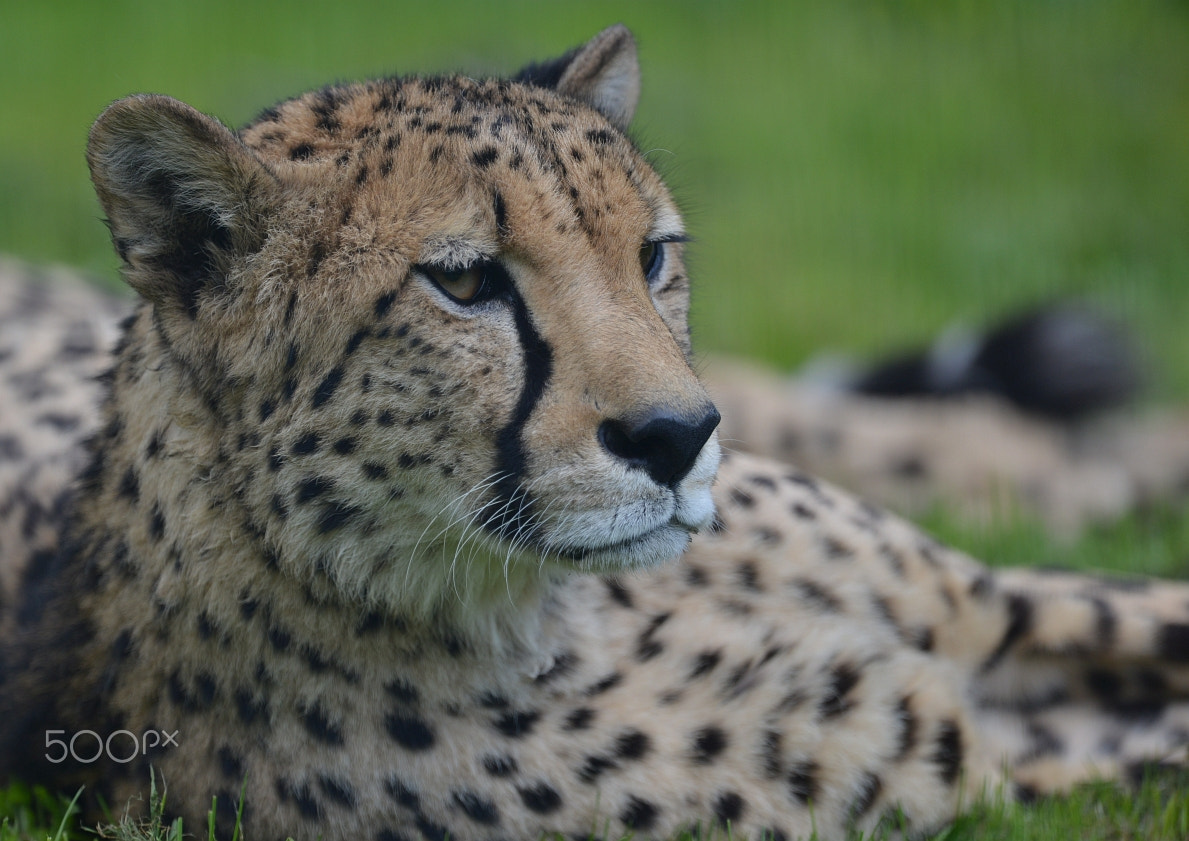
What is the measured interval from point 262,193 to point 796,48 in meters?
5.74

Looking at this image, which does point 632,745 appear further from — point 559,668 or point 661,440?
point 661,440

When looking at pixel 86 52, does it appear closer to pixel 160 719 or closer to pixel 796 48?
pixel 796 48

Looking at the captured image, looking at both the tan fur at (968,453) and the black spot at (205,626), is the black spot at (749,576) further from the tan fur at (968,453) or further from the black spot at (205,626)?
the tan fur at (968,453)

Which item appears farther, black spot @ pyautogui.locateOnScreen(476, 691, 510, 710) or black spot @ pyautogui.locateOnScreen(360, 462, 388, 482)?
black spot @ pyautogui.locateOnScreen(476, 691, 510, 710)

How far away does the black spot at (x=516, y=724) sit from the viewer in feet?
6.36

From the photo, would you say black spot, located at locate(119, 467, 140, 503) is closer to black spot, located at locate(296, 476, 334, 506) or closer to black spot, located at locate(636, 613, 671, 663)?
black spot, located at locate(296, 476, 334, 506)

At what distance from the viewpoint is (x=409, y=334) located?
1.76 m

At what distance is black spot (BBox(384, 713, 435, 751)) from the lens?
1.90 m

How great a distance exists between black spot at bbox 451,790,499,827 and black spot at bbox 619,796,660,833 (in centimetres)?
18

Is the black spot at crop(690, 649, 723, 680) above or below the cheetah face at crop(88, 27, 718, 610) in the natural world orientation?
below

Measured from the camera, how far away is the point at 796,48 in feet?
23.2

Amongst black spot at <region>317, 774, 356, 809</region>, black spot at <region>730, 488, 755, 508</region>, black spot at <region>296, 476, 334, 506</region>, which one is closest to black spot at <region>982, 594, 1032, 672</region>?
black spot at <region>730, 488, 755, 508</region>

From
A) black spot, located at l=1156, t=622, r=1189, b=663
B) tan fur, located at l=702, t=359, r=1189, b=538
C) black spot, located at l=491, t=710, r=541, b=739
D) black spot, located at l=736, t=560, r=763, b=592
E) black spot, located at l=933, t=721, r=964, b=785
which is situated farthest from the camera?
tan fur, located at l=702, t=359, r=1189, b=538

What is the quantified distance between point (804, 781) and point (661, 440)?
27.5 inches
